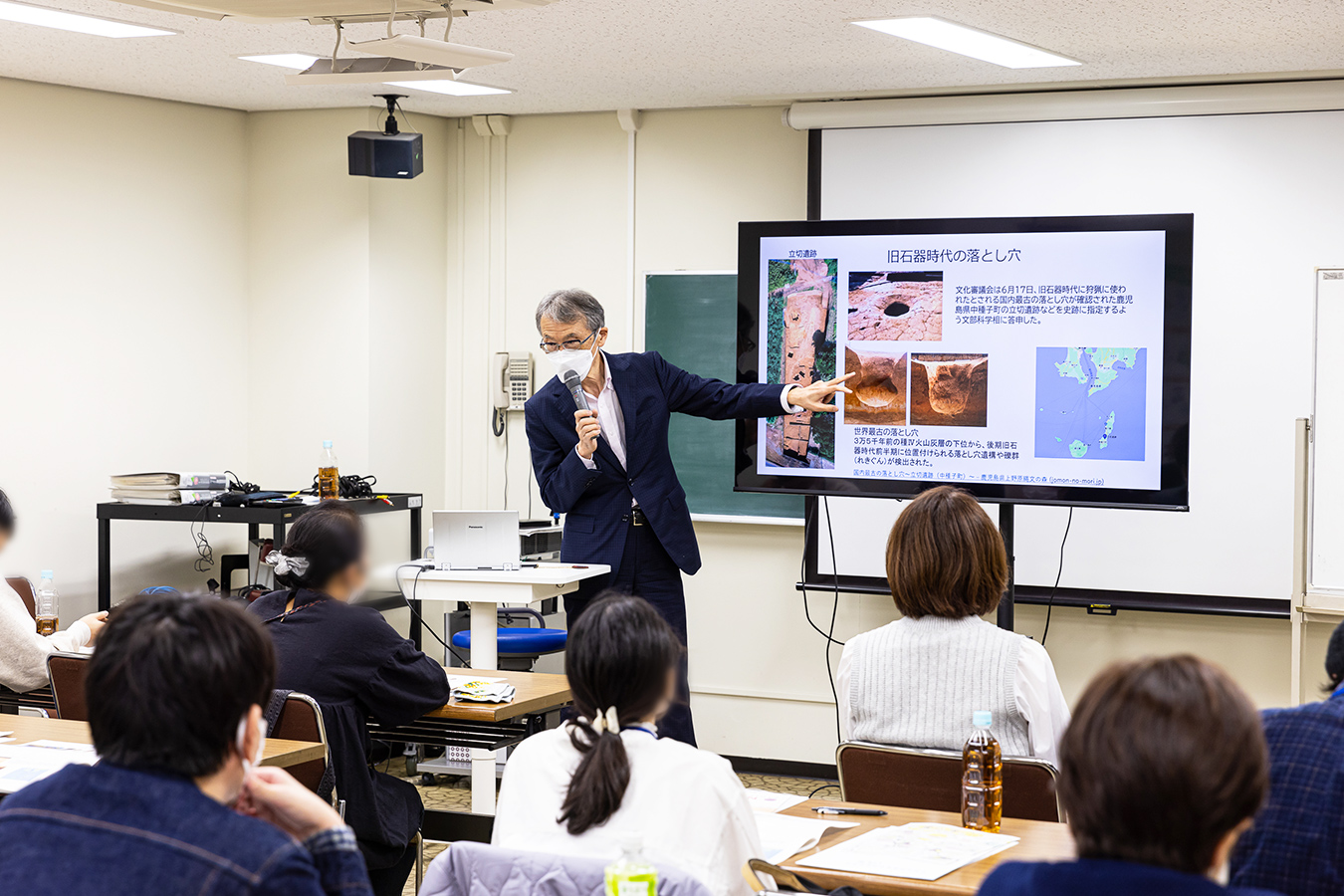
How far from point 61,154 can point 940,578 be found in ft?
14.1

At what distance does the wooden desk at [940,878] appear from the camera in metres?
1.97

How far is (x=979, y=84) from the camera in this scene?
5121 mm

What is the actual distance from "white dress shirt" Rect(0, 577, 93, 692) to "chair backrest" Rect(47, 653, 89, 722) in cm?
16

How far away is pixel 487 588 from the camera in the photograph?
166 inches

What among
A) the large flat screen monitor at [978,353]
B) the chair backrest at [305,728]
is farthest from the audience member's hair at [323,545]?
the large flat screen monitor at [978,353]

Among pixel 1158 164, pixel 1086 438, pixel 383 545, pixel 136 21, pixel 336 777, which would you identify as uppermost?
pixel 136 21

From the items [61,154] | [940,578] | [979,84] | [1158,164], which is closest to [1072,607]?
[1158,164]

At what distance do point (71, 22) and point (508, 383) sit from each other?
2.37 meters

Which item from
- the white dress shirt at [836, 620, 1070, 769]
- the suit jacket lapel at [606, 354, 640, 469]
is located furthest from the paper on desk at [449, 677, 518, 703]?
the white dress shirt at [836, 620, 1070, 769]

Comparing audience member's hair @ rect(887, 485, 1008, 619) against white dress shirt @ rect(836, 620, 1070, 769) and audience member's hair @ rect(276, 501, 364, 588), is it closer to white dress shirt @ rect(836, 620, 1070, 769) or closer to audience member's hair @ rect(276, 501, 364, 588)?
white dress shirt @ rect(836, 620, 1070, 769)

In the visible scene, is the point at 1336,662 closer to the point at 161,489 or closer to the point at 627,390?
the point at 627,390

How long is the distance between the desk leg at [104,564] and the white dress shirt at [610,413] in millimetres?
2361

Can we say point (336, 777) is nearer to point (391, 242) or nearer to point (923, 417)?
point (923, 417)

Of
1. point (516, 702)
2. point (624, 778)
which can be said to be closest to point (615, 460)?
point (516, 702)
